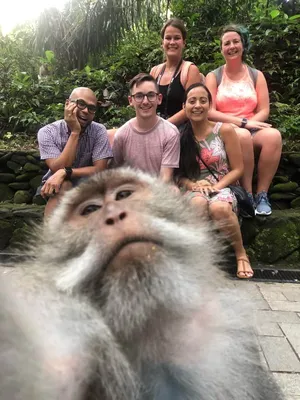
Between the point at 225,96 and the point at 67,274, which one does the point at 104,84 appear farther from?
the point at 67,274

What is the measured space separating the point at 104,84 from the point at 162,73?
3718 mm

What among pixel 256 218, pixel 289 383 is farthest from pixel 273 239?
pixel 289 383

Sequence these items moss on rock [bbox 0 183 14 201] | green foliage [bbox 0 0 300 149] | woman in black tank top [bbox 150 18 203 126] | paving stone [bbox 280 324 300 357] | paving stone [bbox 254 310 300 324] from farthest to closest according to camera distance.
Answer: green foliage [bbox 0 0 300 149] < moss on rock [bbox 0 183 14 201] < woman in black tank top [bbox 150 18 203 126] < paving stone [bbox 254 310 300 324] < paving stone [bbox 280 324 300 357]

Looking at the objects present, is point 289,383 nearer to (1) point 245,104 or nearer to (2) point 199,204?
(2) point 199,204

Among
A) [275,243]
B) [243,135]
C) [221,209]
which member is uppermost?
[243,135]

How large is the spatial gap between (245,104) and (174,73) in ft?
2.51

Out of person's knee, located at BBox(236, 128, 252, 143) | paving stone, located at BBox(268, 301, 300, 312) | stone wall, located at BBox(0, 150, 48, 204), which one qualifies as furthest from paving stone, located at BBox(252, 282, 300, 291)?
stone wall, located at BBox(0, 150, 48, 204)

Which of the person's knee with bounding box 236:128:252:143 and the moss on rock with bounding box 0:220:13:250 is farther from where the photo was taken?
the moss on rock with bounding box 0:220:13:250

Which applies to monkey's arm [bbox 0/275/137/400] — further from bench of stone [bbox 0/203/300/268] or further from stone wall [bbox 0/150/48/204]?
stone wall [bbox 0/150/48/204]

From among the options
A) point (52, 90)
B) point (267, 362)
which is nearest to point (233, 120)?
point (267, 362)

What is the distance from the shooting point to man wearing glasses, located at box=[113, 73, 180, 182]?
139 inches

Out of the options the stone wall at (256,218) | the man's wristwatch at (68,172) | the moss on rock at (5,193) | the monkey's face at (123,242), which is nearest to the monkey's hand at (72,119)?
the man's wristwatch at (68,172)

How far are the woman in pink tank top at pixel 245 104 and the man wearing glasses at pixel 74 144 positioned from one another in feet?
3.92

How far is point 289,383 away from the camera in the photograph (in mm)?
2299
